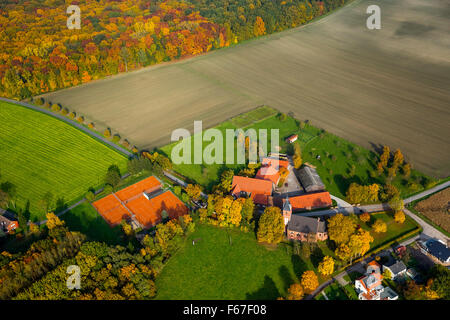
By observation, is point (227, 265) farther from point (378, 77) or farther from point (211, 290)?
point (378, 77)

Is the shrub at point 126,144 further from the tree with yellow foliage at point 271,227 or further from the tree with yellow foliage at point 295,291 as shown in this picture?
the tree with yellow foliage at point 295,291

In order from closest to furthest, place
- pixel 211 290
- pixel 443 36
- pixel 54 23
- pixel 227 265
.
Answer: pixel 211 290
pixel 227 265
pixel 443 36
pixel 54 23

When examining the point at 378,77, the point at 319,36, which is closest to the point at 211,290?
the point at 378,77

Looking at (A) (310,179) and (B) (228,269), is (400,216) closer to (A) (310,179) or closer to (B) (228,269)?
(A) (310,179)

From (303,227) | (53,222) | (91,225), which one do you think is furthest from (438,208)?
(53,222)

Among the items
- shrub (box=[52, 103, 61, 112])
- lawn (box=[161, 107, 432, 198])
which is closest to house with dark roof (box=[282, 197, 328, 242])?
lawn (box=[161, 107, 432, 198])

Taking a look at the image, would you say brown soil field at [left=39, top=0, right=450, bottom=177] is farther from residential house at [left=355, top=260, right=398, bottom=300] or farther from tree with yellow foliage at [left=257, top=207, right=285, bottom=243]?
tree with yellow foliage at [left=257, top=207, right=285, bottom=243]
